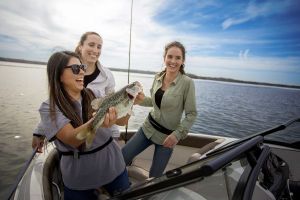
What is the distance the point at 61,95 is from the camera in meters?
2.28

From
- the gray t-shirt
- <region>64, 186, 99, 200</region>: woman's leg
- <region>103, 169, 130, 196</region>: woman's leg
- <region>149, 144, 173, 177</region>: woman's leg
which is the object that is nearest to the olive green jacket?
<region>149, 144, 173, 177</region>: woman's leg

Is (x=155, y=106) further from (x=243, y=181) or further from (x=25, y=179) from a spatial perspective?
(x=243, y=181)

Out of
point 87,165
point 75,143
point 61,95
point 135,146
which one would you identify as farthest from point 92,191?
point 135,146

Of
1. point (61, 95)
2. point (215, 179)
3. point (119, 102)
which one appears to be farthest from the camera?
point (119, 102)

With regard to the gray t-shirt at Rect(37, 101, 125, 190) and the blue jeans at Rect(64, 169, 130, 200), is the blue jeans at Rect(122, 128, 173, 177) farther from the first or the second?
the gray t-shirt at Rect(37, 101, 125, 190)

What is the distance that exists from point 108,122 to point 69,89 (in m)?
0.49

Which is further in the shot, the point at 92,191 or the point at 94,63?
the point at 94,63

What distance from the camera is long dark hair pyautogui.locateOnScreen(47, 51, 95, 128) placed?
2230 millimetres

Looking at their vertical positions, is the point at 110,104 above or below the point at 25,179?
above

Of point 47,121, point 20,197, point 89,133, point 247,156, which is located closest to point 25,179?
point 20,197

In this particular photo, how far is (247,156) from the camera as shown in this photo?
5.19 feet

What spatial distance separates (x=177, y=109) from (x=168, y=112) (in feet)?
0.43

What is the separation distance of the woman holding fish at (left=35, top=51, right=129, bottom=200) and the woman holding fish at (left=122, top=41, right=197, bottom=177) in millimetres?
1227

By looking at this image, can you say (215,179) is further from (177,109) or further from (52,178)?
(52,178)
